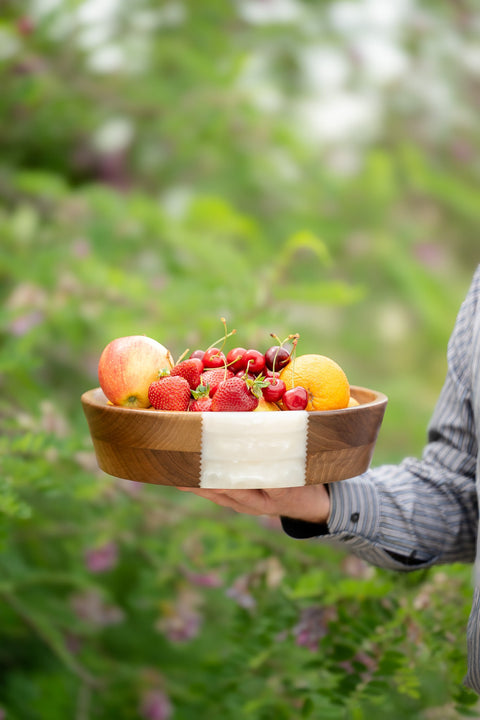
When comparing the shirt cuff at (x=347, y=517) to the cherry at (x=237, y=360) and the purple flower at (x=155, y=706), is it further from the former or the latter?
the purple flower at (x=155, y=706)

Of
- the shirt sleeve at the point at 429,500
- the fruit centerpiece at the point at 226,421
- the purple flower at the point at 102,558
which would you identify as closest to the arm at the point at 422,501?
the shirt sleeve at the point at 429,500

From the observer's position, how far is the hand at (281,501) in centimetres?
68

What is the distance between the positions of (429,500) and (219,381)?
12.0 inches

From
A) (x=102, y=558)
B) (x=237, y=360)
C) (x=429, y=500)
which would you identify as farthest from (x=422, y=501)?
(x=102, y=558)

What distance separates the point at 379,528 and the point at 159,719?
0.83m

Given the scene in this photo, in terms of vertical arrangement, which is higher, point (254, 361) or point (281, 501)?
point (254, 361)

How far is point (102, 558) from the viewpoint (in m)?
1.36

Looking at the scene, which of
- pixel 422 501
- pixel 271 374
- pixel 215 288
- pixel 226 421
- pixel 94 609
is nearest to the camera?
pixel 226 421

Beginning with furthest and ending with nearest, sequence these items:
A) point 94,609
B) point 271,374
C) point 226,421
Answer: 1. point 94,609
2. point 271,374
3. point 226,421

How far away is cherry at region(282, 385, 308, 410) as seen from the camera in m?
0.61

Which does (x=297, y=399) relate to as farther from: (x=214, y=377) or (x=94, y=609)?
(x=94, y=609)

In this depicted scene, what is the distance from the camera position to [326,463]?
0.60 metres

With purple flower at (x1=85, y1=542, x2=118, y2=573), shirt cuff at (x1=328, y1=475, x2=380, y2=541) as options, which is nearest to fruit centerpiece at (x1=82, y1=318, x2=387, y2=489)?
shirt cuff at (x1=328, y1=475, x2=380, y2=541)

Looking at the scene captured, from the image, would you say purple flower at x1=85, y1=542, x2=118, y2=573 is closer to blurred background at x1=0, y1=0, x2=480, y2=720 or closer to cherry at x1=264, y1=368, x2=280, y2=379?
blurred background at x1=0, y1=0, x2=480, y2=720
